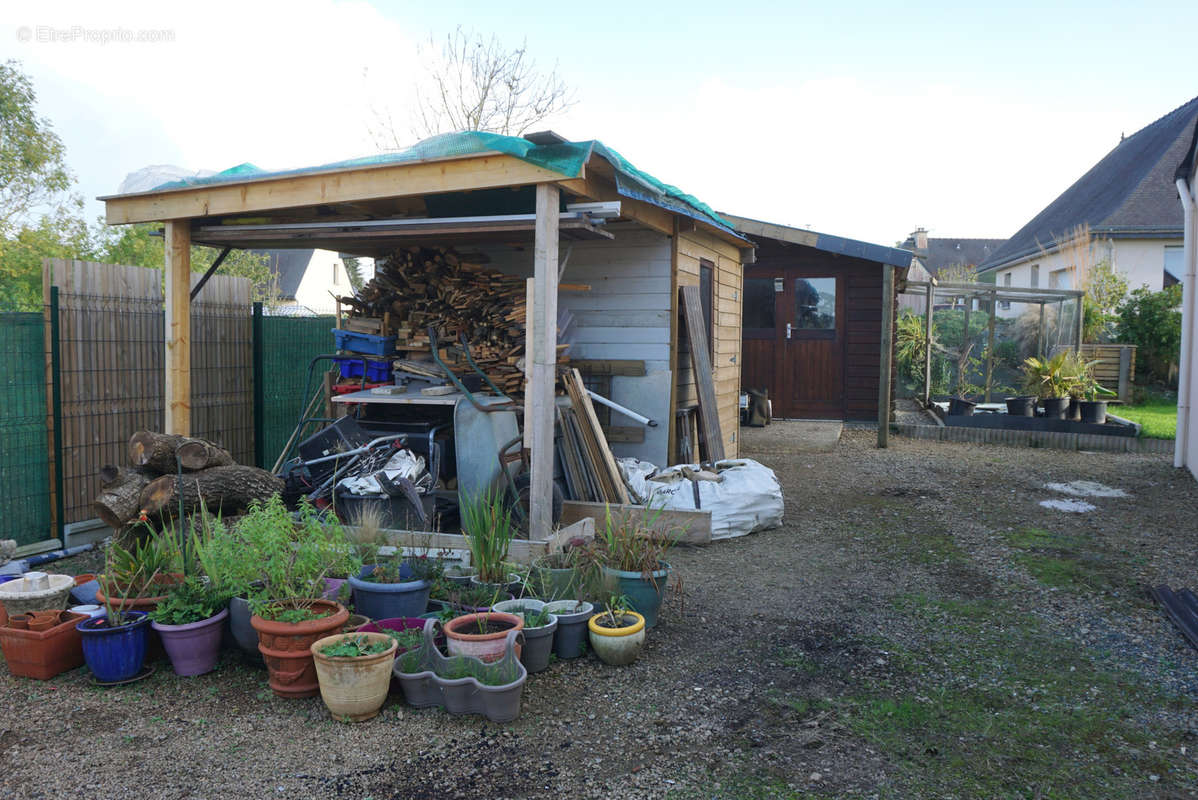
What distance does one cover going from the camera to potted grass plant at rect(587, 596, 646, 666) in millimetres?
3627

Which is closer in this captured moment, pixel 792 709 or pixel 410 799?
pixel 410 799

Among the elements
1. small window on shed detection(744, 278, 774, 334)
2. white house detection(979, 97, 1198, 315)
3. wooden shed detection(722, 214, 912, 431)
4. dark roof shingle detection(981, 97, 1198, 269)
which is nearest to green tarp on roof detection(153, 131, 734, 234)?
wooden shed detection(722, 214, 912, 431)

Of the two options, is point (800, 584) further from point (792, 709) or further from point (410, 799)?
point (410, 799)

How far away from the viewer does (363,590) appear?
3.76m

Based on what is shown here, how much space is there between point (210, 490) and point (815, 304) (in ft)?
34.0

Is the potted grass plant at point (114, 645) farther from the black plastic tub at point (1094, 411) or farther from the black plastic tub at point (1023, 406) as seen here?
the black plastic tub at point (1094, 411)

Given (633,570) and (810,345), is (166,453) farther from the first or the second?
(810,345)

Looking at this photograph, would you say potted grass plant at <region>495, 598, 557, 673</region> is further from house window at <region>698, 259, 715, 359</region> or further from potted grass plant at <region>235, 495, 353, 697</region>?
house window at <region>698, 259, 715, 359</region>

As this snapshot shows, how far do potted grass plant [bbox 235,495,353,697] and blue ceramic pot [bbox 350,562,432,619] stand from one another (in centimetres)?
14

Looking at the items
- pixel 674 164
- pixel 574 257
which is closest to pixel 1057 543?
pixel 574 257

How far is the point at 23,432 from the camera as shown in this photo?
5207 millimetres

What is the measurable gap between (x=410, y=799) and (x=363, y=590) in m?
1.36

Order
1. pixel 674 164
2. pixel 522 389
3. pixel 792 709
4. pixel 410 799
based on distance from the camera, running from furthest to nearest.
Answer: pixel 674 164
pixel 522 389
pixel 792 709
pixel 410 799

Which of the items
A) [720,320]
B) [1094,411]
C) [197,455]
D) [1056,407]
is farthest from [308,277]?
[197,455]
